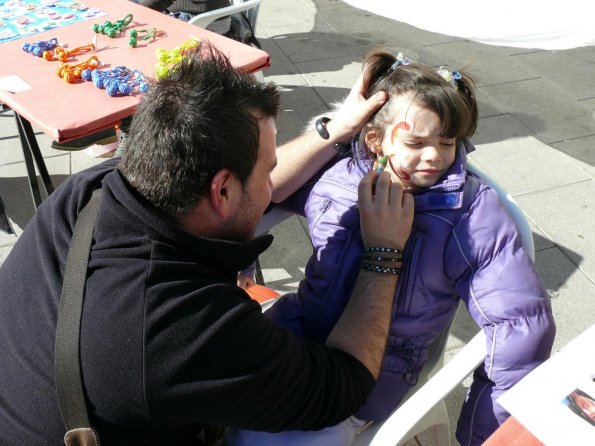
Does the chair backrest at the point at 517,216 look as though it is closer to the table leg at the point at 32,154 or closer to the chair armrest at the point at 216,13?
the table leg at the point at 32,154

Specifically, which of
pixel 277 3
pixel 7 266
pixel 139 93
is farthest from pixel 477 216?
pixel 277 3

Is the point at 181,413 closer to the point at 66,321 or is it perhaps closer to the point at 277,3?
the point at 66,321

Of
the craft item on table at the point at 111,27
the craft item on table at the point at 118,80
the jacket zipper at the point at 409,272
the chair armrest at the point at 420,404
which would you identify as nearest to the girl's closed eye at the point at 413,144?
the jacket zipper at the point at 409,272

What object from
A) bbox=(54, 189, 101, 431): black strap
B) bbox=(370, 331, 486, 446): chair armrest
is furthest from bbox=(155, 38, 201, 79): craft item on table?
bbox=(370, 331, 486, 446): chair armrest

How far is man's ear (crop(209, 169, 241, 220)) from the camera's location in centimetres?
119

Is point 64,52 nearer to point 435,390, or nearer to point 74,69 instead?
point 74,69

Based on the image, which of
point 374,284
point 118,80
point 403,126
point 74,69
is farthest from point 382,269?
point 74,69

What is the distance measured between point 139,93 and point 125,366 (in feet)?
4.66

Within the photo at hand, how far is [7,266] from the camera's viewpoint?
1358mm

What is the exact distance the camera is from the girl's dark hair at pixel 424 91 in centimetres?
163

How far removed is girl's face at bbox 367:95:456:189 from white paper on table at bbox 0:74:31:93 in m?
1.44

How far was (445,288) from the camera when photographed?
158cm

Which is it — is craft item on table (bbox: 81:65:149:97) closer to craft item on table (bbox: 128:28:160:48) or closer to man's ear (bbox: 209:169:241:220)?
craft item on table (bbox: 128:28:160:48)

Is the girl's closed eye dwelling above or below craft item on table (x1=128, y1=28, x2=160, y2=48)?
above
